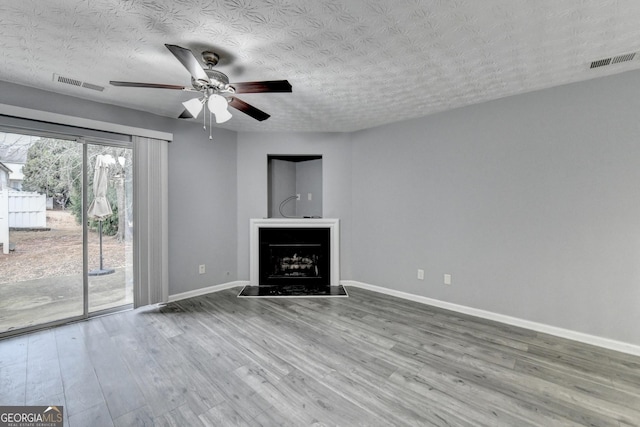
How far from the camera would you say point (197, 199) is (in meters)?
3.83

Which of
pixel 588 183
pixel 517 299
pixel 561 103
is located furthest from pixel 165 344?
pixel 561 103

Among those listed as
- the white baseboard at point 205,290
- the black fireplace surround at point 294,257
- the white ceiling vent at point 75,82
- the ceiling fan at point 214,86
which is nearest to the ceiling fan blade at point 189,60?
the ceiling fan at point 214,86

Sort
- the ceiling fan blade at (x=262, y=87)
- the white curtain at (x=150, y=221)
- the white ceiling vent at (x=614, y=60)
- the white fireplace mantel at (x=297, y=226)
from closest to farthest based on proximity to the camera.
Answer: the ceiling fan blade at (x=262, y=87) < the white ceiling vent at (x=614, y=60) < the white curtain at (x=150, y=221) < the white fireplace mantel at (x=297, y=226)

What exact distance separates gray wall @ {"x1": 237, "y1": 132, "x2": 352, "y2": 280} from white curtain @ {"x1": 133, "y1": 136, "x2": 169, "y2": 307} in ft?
3.67

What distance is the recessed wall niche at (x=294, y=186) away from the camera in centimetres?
457

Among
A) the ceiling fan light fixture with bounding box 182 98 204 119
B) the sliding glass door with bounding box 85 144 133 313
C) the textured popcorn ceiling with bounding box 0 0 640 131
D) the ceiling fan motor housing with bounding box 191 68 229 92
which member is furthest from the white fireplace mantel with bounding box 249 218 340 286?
the ceiling fan motor housing with bounding box 191 68 229 92

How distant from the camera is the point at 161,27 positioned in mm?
1754

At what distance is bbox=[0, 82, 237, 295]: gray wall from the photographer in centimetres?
357

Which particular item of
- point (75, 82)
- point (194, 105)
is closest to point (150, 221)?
point (75, 82)

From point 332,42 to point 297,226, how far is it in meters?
2.71

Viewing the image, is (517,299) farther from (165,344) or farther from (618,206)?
(165,344)

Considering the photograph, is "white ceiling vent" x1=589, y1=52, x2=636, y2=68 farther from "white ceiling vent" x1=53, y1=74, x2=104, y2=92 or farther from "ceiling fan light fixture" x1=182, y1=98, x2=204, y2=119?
"white ceiling vent" x1=53, y1=74, x2=104, y2=92

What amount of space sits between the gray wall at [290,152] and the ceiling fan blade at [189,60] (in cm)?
225

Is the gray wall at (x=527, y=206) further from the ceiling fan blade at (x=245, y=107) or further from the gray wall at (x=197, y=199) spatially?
the gray wall at (x=197, y=199)
